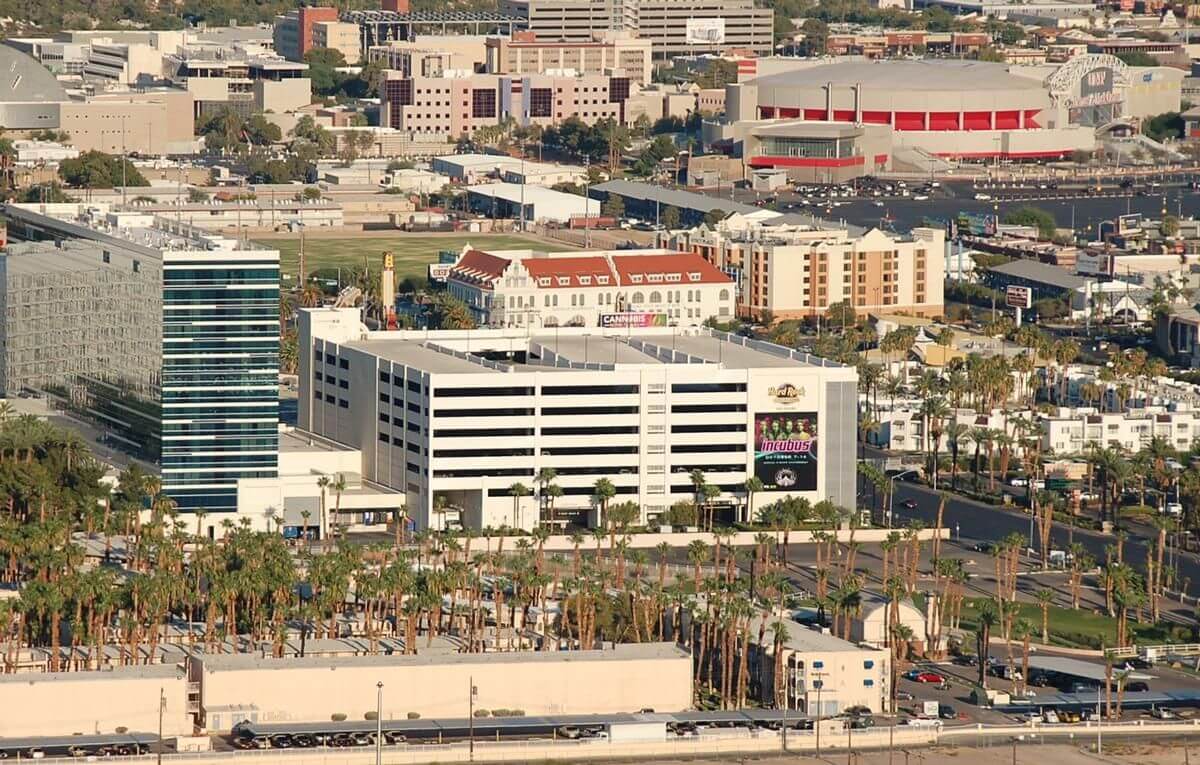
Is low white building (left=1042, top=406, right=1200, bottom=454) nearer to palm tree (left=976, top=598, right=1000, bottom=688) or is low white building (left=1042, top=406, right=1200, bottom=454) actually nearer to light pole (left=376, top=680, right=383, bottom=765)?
palm tree (left=976, top=598, right=1000, bottom=688)

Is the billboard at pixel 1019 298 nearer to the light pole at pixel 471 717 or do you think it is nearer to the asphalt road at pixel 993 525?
the asphalt road at pixel 993 525

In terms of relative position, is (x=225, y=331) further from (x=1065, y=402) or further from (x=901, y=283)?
(x=901, y=283)

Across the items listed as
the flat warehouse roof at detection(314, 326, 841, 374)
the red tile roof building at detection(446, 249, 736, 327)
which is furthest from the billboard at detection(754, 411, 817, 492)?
the red tile roof building at detection(446, 249, 736, 327)

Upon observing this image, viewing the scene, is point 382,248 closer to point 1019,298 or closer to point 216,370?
point 1019,298

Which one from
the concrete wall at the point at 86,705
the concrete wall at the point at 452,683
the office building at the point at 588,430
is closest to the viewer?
the concrete wall at the point at 86,705

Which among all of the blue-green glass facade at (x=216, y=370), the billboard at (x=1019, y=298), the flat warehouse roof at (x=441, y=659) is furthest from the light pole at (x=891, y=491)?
the billboard at (x=1019, y=298)

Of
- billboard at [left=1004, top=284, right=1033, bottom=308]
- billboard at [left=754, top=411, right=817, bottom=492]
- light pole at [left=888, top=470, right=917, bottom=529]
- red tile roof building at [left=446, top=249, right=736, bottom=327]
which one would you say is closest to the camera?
light pole at [left=888, top=470, right=917, bottom=529]
